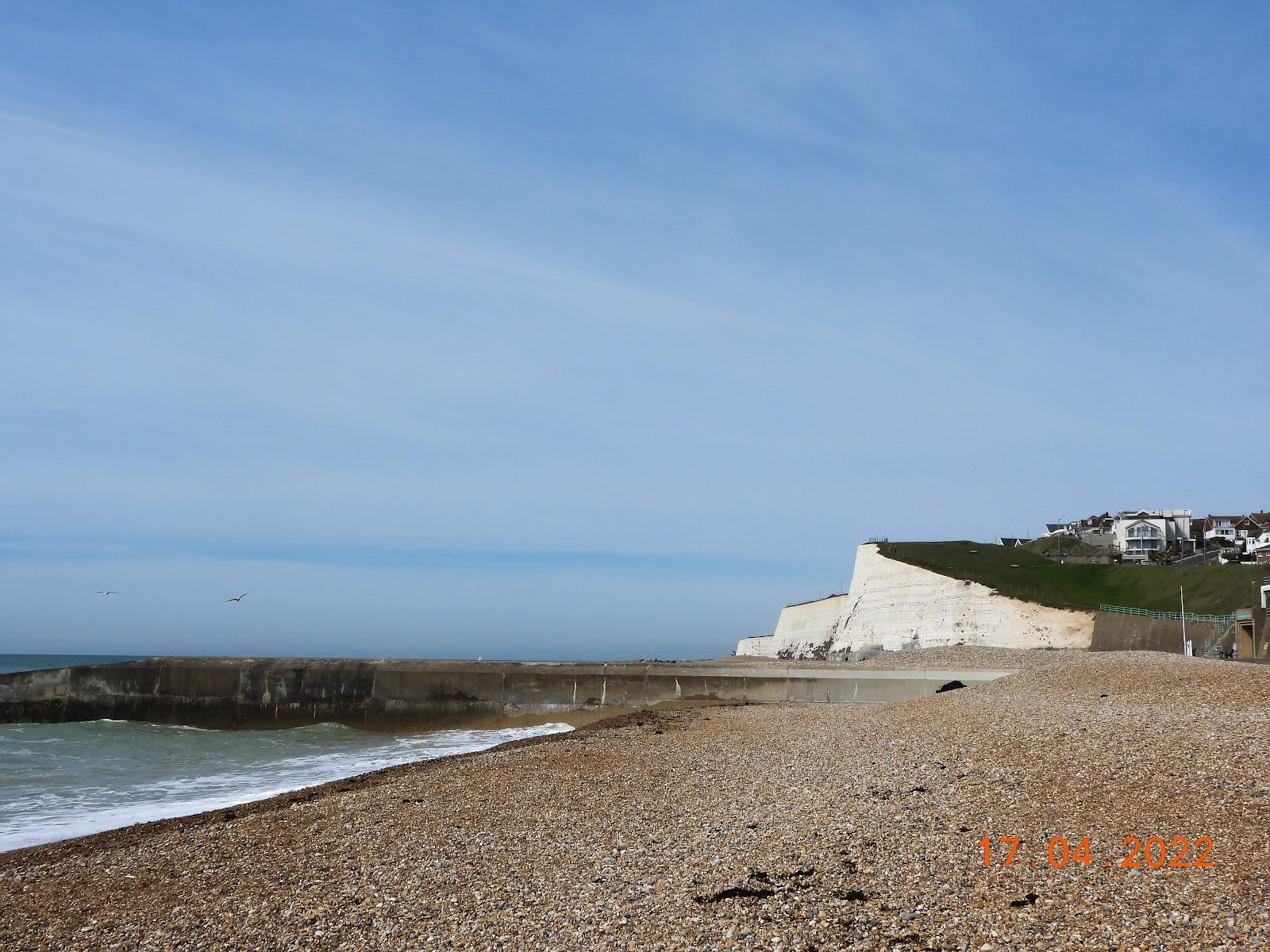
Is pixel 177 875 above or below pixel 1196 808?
below

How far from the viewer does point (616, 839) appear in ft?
33.6

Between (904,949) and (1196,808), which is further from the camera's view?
(1196,808)

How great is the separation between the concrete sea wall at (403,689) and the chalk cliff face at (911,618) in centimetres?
2351

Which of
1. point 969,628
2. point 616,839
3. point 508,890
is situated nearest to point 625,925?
point 508,890

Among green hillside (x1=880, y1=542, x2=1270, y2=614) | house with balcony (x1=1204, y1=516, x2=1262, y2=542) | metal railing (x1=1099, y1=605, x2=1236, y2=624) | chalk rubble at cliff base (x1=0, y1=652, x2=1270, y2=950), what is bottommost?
chalk rubble at cliff base (x1=0, y1=652, x2=1270, y2=950)

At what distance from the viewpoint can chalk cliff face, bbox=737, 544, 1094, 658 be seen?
52.7m

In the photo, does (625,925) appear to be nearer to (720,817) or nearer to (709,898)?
(709,898)

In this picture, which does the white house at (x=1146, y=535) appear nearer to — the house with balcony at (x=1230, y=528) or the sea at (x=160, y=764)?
the house with balcony at (x=1230, y=528)

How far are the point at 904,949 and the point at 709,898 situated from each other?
193 centimetres

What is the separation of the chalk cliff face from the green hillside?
1487 millimetres

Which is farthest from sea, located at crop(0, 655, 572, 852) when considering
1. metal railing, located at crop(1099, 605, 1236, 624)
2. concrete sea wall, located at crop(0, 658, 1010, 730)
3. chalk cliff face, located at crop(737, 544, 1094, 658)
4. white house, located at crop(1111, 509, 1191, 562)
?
white house, located at crop(1111, 509, 1191, 562)

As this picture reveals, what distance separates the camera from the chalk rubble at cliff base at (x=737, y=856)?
6961 mm

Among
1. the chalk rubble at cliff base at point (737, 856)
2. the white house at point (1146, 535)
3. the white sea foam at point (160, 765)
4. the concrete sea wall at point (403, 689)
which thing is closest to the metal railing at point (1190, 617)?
the concrete sea wall at point (403, 689)

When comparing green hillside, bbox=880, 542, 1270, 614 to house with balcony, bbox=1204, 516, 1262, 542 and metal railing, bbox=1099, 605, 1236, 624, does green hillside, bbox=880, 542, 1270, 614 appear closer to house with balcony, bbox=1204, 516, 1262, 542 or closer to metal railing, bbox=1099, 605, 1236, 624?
metal railing, bbox=1099, 605, 1236, 624
